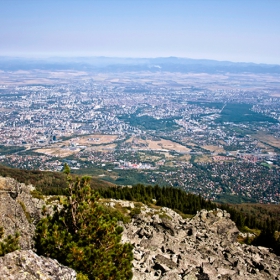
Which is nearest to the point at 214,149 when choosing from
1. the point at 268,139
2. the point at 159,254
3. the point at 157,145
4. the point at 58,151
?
the point at 157,145

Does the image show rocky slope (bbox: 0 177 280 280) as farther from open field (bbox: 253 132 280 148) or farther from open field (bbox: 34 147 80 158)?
open field (bbox: 253 132 280 148)

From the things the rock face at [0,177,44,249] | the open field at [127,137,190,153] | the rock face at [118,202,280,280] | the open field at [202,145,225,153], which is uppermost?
the rock face at [0,177,44,249]

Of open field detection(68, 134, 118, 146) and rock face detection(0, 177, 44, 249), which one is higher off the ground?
rock face detection(0, 177, 44, 249)

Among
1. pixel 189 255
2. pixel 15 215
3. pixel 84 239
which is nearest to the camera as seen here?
pixel 84 239

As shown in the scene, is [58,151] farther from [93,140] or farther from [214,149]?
[214,149]

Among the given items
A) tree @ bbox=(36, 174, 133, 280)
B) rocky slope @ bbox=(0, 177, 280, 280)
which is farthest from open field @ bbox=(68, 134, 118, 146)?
tree @ bbox=(36, 174, 133, 280)

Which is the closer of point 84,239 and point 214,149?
point 84,239

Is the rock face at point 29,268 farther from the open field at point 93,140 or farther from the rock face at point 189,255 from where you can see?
the open field at point 93,140
